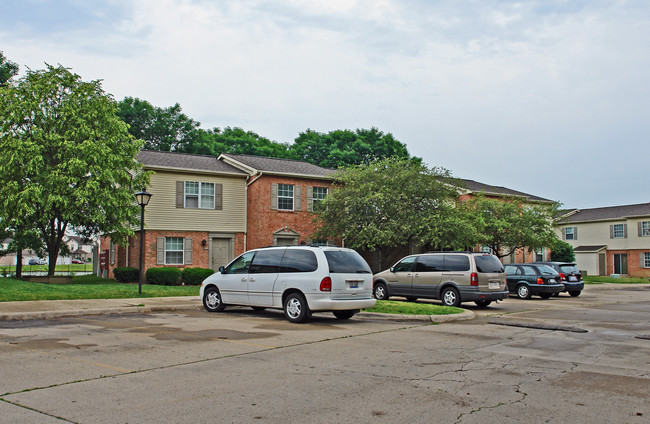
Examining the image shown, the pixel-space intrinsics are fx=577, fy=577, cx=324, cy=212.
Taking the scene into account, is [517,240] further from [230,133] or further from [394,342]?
[230,133]

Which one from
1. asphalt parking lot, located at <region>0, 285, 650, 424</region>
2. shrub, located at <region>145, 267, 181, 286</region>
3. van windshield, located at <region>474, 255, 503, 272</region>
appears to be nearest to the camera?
asphalt parking lot, located at <region>0, 285, 650, 424</region>

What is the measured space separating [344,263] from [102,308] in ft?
20.7

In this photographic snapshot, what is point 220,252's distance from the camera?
1219 inches

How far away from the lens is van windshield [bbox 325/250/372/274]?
1274cm

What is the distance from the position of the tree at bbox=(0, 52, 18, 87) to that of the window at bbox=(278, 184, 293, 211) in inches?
818

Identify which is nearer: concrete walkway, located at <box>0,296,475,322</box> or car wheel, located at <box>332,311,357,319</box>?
concrete walkway, located at <box>0,296,475,322</box>

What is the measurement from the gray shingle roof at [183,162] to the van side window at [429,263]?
1531cm

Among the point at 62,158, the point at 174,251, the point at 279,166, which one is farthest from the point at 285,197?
the point at 62,158

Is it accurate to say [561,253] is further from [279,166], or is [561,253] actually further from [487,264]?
[487,264]

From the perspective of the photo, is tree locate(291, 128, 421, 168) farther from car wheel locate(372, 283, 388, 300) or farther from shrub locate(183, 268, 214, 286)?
car wheel locate(372, 283, 388, 300)

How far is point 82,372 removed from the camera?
7.14m

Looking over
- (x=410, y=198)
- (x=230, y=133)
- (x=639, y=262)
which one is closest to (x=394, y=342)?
(x=410, y=198)

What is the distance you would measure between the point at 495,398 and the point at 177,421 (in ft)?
10.7

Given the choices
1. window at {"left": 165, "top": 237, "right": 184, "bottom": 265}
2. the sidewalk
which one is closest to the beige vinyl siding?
window at {"left": 165, "top": 237, "right": 184, "bottom": 265}
